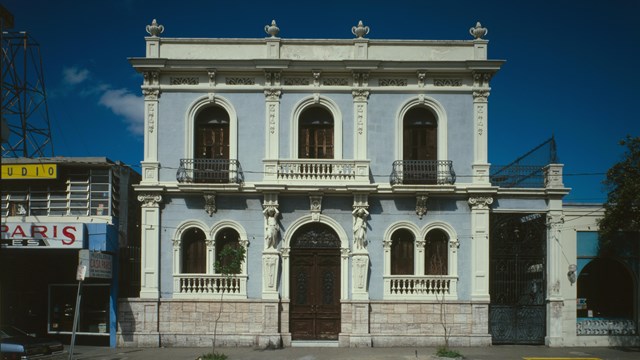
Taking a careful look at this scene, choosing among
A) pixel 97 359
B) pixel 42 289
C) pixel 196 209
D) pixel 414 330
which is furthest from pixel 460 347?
pixel 42 289

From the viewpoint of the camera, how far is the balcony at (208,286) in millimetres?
19109

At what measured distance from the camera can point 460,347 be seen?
738 inches

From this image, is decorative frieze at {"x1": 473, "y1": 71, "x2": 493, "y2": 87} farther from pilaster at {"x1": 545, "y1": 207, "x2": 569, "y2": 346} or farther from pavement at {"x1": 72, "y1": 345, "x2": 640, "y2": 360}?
pavement at {"x1": 72, "y1": 345, "x2": 640, "y2": 360}

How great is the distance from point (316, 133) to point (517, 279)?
8.63m

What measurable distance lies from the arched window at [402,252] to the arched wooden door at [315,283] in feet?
6.47

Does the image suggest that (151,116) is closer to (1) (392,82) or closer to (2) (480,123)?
(1) (392,82)

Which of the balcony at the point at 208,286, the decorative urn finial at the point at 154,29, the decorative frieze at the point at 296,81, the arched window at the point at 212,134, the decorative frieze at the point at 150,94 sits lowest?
the balcony at the point at 208,286

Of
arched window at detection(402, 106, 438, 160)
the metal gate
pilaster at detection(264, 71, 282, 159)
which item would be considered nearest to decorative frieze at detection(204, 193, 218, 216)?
pilaster at detection(264, 71, 282, 159)

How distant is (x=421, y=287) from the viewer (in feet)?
63.0

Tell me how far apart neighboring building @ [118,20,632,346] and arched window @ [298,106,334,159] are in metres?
0.05

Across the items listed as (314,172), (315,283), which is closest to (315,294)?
(315,283)

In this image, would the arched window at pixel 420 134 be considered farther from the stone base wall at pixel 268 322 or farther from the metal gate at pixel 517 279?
the stone base wall at pixel 268 322

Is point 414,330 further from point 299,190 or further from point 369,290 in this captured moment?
point 299,190

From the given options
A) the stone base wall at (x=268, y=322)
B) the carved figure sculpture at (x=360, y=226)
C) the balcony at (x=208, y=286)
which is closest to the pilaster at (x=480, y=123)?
the carved figure sculpture at (x=360, y=226)
